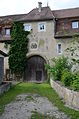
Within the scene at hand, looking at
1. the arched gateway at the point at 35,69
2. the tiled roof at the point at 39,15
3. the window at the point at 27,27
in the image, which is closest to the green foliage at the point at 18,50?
the window at the point at 27,27

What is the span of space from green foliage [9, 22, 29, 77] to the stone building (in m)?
0.66

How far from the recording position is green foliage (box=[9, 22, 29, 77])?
995 inches

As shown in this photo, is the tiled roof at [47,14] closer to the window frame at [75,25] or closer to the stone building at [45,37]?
the stone building at [45,37]

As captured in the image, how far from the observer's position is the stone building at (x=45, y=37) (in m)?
24.8

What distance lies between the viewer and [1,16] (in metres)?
31.2

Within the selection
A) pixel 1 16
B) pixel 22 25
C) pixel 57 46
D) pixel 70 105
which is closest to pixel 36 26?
pixel 22 25

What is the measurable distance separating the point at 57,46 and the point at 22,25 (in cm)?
536

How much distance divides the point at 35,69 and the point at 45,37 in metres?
4.41

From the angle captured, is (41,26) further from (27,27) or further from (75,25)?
(75,25)

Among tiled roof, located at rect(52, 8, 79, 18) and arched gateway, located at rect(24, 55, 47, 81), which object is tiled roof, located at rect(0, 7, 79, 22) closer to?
tiled roof, located at rect(52, 8, 79, 18)

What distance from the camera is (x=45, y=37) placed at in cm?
2520

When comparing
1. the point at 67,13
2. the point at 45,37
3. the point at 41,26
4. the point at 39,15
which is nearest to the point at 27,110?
the point at 45,37

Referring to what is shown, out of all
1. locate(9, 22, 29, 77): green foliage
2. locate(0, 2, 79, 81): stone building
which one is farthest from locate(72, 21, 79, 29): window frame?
locate(9, 22, 29, 77): green foliage

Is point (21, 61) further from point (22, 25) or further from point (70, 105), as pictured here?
point (70, 105)
